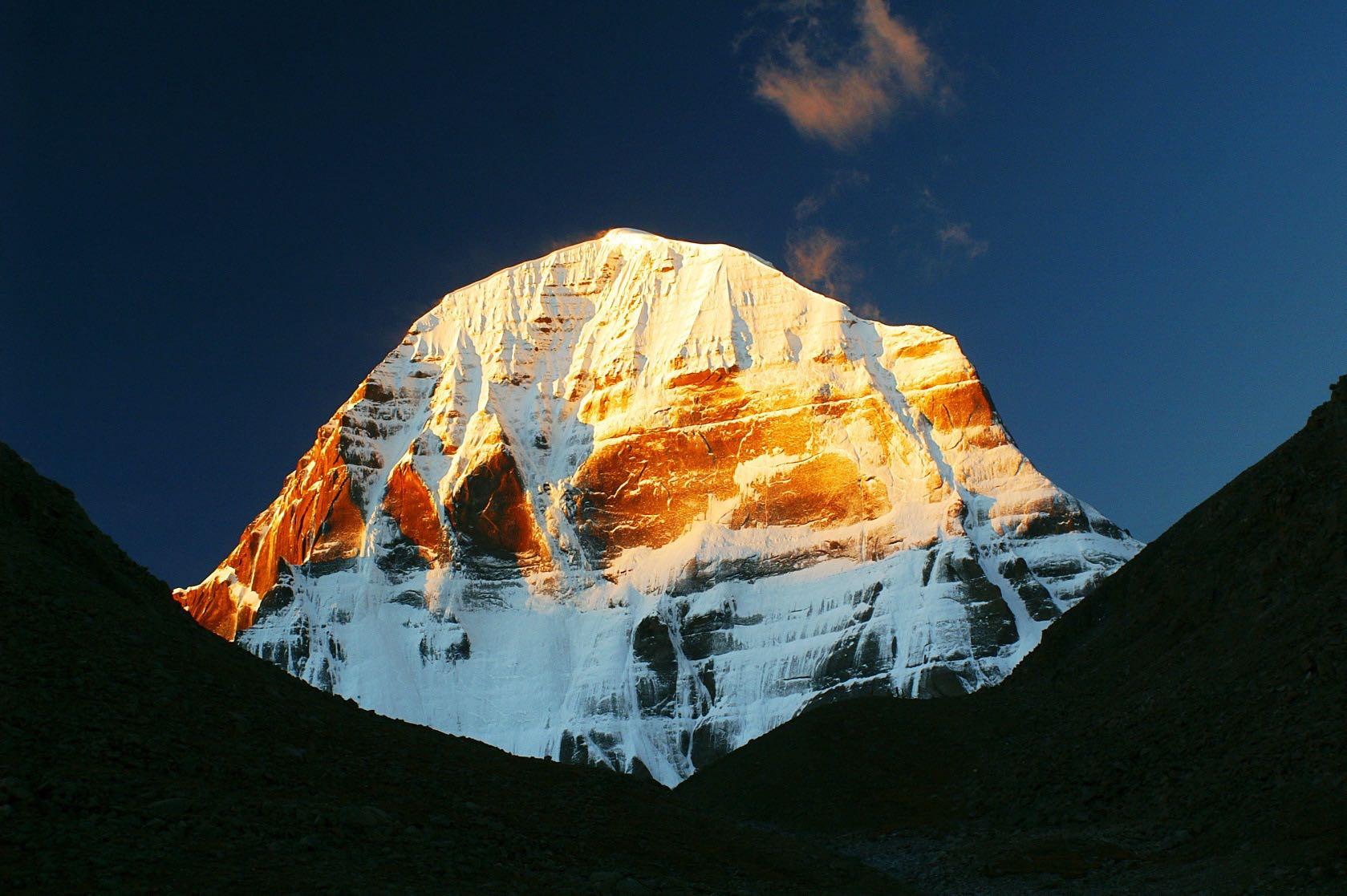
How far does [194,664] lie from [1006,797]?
29649 millimetres

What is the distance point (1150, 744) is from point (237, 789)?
30.8 m

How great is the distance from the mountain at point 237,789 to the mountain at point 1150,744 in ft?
26.7

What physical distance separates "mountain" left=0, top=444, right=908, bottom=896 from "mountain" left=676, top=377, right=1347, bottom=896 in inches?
320

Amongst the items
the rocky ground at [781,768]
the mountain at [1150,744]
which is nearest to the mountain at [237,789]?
the rocky ground at [781,768]

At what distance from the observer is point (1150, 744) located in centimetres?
4681

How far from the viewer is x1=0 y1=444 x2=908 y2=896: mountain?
24125mm

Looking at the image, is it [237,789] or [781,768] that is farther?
[781,768]

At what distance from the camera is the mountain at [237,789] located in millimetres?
24125

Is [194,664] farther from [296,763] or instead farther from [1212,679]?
[1212,679]

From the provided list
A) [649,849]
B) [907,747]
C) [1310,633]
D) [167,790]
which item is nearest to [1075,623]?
[907,747]

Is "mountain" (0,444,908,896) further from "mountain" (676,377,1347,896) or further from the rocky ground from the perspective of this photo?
"mountain" (676,377,1347,896)

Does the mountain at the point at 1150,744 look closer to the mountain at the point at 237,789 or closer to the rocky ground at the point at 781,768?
the rocky ground at the point at 781,768

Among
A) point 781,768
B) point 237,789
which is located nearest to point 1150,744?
point 781,768

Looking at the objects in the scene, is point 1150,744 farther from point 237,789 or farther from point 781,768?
point 237,789
